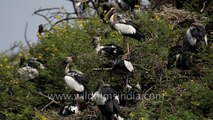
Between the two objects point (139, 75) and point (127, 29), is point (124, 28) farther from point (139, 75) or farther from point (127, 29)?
point (139, 75)

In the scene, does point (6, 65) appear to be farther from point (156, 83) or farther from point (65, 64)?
point (156, 83)

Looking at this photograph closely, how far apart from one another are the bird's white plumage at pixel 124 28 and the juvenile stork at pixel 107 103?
4.93ft

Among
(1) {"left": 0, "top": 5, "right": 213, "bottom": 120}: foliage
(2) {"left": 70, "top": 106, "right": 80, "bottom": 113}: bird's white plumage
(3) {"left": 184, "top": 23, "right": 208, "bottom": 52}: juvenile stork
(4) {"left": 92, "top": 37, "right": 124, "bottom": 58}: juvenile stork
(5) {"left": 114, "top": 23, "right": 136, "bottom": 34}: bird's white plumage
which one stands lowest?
(2) {"left": 70, "top": 106, "right": 80, "bottom": 113}: bird's white plumage

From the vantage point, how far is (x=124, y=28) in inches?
314

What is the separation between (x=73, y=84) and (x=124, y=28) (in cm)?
130

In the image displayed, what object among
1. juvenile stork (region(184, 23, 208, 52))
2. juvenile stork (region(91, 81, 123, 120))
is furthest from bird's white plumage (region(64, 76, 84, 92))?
juvenile stork (region(184, 23, 208, 52))

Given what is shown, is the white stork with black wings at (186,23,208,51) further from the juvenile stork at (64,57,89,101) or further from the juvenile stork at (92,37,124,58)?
the juvenile stork at (64,57,89,101)

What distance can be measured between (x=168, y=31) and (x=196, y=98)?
187 centimetres

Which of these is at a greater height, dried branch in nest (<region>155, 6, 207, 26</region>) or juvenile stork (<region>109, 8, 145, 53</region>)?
juvenile stork (<region>109, 8, 145, 53</region>)

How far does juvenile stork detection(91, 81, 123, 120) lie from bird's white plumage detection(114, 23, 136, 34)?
150 cm

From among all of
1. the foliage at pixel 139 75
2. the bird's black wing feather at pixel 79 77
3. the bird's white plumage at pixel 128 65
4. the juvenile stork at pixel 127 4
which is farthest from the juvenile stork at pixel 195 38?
the juvenile stork at pixel 127 4

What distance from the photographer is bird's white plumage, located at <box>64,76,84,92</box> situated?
7168 mm

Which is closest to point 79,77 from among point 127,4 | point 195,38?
point 195,38

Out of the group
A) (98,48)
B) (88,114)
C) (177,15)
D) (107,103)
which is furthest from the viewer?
(177,15)
